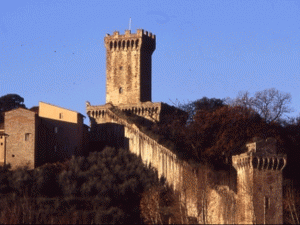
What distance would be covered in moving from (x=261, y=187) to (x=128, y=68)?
35198mm

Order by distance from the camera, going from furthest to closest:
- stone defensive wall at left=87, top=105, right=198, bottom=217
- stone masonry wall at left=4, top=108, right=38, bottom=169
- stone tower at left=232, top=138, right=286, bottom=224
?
stone masonry wall at left=4, top=108, right=38, bottom=169 → stone defensive wall at left=87, top=105, right=198, bottom=217 → stone tower at left=232, top=138, right=286, bottom=224

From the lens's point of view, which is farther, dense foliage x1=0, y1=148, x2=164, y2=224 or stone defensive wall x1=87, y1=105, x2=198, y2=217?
dense foliage x1=0, y1=148, x2=164, y2=224

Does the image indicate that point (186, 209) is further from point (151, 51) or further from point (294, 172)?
point (151, 51)

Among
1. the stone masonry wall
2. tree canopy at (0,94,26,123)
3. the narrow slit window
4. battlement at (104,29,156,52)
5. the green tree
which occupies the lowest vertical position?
the narrow slit window

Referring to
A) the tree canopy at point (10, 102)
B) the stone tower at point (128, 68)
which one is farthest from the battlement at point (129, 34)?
the tree canopy at point (10, 102)

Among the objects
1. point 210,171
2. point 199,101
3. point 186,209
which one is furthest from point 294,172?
point 199,101

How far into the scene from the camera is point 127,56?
80250 mm

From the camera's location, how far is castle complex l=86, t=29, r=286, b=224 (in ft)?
152

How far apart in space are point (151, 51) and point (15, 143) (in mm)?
20722

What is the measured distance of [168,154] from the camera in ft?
204

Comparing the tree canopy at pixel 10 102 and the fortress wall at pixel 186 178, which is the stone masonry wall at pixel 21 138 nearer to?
the fortress wall at pixel 186 178

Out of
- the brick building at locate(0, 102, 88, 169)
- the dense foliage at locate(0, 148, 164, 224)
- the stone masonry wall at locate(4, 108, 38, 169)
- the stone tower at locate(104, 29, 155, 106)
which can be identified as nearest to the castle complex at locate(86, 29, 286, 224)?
the stone tower at locate(104, 29, 155, 106)

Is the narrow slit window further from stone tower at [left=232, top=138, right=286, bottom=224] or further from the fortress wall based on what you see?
the fortress wall

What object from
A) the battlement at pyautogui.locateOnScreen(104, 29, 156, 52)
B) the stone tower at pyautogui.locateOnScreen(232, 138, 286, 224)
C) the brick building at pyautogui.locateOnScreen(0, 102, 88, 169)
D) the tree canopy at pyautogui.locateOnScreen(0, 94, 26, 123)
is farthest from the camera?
the tree canopy at pyautogui.locateOnScreen(0, 94, 26, 123)
